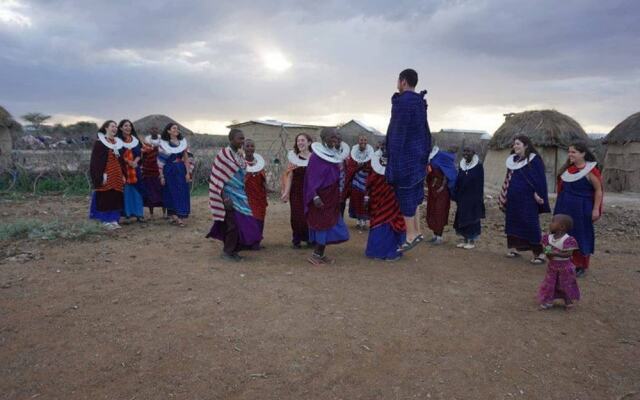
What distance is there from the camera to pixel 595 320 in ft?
13.4

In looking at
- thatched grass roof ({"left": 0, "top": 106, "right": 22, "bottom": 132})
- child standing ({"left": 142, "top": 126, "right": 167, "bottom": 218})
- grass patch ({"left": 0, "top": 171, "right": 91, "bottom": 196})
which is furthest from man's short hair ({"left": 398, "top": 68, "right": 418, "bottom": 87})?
thatched grass roof ({"left": 0, "top": 106, "right": 22, "bottom": 132})

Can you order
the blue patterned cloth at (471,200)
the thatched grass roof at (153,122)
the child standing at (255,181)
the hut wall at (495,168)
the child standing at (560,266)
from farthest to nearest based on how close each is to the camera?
the thatched grass roof at (153,122) < the hut wall at (495,168) < the blue patterned cloth at (471,200) < the child standing at (255,181) < the child standing at (560,266)

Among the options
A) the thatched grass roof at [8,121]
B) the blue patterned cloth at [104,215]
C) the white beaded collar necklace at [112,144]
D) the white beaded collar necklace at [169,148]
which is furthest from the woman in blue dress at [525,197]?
the thatched grass roof at [8,121]

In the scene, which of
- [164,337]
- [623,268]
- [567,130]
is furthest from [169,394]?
[567,130]

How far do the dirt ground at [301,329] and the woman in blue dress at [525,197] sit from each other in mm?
315

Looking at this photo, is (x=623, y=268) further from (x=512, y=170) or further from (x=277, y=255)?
(x=277, y=255)

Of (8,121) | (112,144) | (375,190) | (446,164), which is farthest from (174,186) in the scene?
(8,121)

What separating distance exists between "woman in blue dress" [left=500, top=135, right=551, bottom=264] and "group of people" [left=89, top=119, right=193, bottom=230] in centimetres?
510

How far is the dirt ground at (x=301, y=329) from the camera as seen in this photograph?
291 cm

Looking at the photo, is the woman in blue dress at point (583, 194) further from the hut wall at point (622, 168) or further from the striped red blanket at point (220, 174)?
the hut wall at point (622, 168)

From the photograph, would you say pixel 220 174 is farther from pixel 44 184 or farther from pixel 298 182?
pixel 44 184

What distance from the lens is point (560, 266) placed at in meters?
4.20

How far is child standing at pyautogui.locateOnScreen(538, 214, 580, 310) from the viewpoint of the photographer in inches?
164

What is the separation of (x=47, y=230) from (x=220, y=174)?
330 centimetres
